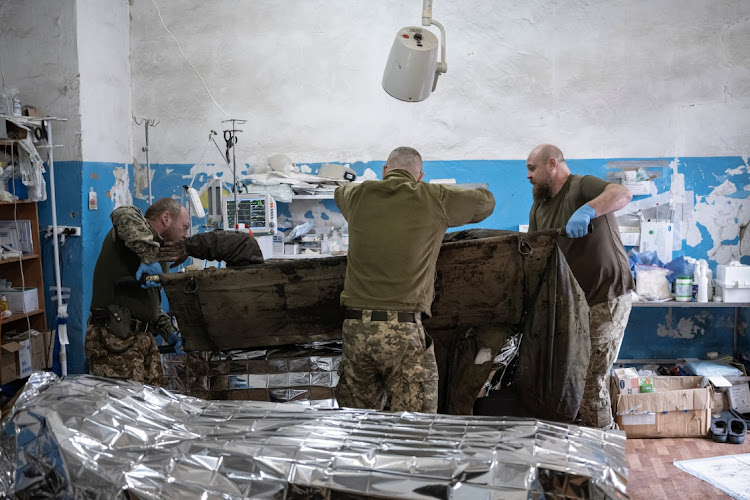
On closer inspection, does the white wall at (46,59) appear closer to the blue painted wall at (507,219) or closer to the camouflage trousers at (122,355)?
the blue painted wall at (507,219)

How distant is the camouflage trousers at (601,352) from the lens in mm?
3291

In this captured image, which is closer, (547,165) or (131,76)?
(547,165)

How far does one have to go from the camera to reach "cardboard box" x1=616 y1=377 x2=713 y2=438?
4062 mm

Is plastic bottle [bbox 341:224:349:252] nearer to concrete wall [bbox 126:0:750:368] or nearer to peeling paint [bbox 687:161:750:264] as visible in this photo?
concrete wall [bbox 126:0:750:368]

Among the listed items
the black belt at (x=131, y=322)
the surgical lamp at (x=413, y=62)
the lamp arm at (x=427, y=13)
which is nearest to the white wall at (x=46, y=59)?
the black belt at (x=131, y=322)

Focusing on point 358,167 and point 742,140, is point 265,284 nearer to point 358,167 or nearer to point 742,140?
point 358,167

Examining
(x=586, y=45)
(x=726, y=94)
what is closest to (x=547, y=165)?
(x=586, y=45)

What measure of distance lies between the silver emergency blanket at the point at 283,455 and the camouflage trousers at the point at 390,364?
89 centimetres

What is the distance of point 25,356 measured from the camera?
4219 mm

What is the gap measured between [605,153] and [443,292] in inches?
105

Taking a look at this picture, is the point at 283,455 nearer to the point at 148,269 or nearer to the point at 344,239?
the point at 148,269

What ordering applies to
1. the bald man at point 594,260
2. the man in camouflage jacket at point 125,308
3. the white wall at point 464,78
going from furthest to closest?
the white wall at point 464,78 < the bald man at point 594,260 < the man in camouflage jacket at point 125,308

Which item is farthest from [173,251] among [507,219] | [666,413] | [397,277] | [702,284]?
[702,284]

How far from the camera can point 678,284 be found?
4520 mm
